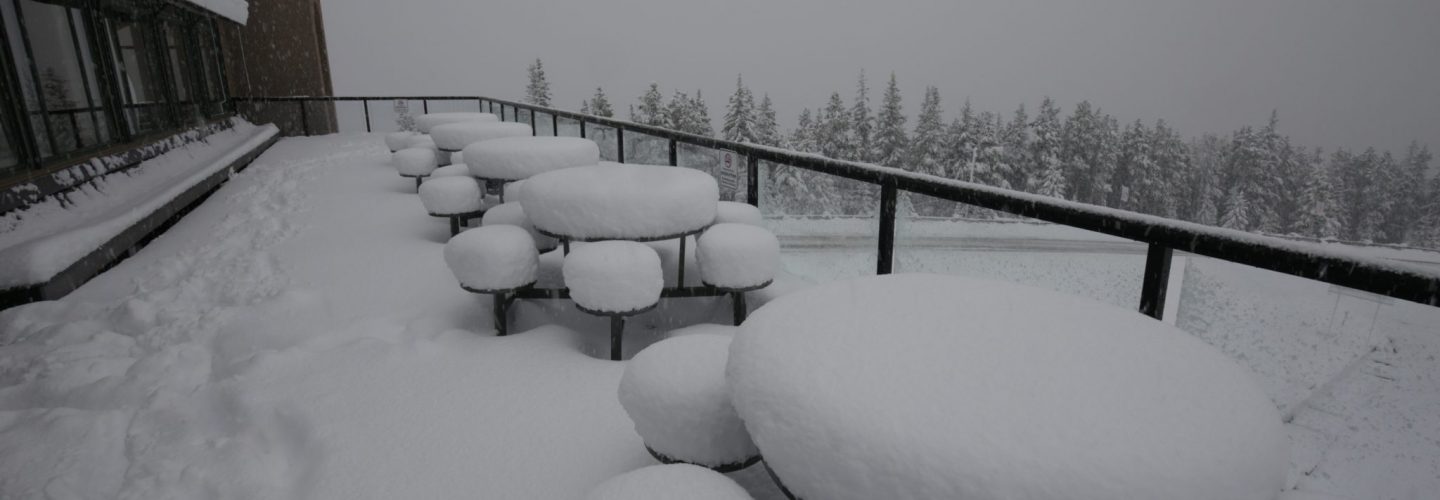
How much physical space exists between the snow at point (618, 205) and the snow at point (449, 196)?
6.95ft

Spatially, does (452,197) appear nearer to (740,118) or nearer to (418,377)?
(418,377)

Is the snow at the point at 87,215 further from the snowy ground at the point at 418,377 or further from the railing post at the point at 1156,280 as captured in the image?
the railing post at the point at 1156,280

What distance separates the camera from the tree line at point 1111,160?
40438mm

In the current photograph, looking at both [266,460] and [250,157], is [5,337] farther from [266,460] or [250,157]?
[250,157]

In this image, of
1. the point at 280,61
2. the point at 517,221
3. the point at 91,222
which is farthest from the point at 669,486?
the point at 280,61

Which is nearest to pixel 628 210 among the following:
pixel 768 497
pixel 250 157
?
pixel 768 497

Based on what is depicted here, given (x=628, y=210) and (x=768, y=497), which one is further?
(x=628, y=210)

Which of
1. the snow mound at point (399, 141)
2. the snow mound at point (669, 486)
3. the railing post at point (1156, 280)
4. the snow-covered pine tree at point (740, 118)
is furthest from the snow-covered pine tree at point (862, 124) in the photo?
the snow mound at point (669, 486)

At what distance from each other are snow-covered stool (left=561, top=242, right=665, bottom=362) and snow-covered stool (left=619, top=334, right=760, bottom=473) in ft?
3.98

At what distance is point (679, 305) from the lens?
14.4 feet

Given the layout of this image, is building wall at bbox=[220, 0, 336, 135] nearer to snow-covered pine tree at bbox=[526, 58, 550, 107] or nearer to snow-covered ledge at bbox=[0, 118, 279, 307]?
snow-covered ledge at bbox=[0, 118, 279, 307]

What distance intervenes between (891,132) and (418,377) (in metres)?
41.1

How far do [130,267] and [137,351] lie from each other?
258 centimetres

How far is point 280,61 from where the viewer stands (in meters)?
17.1
